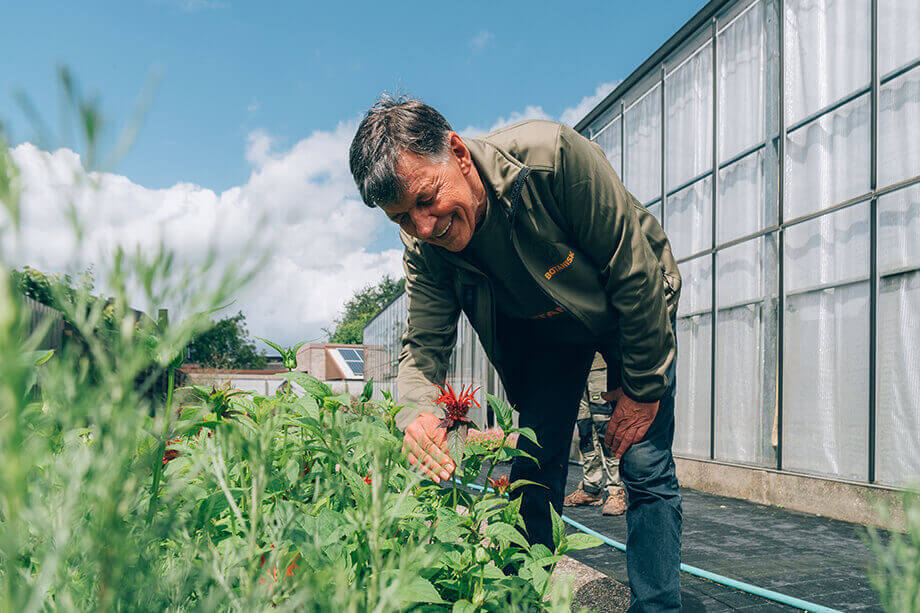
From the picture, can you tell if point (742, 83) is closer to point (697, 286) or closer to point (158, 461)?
point (697, 286)

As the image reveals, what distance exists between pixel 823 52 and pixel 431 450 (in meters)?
6.16

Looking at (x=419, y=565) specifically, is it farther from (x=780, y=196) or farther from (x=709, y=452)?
(x=709, y=452)

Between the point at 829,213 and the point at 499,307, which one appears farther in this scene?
the point at 829,213

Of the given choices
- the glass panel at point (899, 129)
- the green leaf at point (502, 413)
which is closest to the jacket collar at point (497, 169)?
the green leaf at point (502, 413)

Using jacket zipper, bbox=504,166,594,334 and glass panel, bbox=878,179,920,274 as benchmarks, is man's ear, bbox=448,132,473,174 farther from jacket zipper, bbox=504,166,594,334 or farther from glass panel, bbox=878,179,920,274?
glass panel, bbox=878,179,920,274

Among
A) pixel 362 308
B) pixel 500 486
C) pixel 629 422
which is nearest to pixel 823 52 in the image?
pixel 629 422

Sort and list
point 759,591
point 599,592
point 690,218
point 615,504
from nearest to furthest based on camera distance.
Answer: point 599,592, point 759,591, point 615,504, point 690,218

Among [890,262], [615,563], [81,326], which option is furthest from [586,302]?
[890,262]

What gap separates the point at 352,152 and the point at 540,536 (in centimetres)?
123

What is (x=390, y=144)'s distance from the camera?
1.44m

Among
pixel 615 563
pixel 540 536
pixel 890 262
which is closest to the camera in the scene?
pixel 540 536

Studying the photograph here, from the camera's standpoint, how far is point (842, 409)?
5184mm

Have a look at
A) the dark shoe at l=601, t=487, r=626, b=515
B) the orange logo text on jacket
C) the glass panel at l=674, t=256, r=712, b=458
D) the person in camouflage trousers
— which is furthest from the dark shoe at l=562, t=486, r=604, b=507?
the orange logo text on jacket

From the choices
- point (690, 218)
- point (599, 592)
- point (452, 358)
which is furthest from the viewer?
point (452, 358)
